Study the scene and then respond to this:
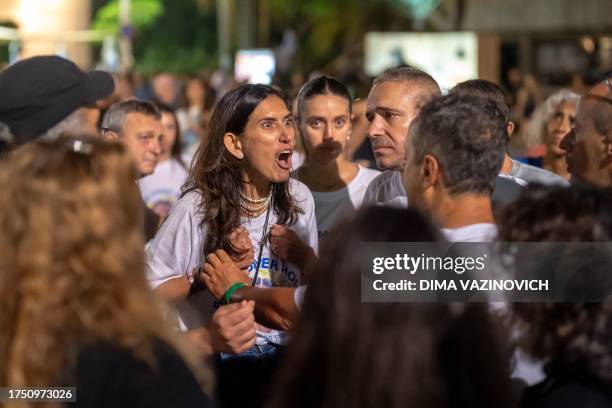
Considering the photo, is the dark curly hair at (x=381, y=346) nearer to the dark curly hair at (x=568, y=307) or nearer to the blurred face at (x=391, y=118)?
the dark curly hair at (x=568, y=307)

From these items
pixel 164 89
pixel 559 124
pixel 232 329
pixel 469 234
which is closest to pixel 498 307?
pixel 469 234

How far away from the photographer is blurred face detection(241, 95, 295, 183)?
4.97m

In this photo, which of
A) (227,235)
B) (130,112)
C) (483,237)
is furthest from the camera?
(130,112)

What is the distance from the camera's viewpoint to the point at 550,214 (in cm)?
293

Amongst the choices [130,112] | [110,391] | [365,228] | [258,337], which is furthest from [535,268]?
[130,112]

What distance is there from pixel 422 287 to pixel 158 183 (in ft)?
19.5

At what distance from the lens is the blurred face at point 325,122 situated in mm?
6855

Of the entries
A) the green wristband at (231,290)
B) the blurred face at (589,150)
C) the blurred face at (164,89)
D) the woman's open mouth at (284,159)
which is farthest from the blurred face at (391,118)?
the blurred face at (164,89)

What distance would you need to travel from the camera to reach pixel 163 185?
8.50 metres

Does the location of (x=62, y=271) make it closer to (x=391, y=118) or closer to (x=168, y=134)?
(x=391, y=118)

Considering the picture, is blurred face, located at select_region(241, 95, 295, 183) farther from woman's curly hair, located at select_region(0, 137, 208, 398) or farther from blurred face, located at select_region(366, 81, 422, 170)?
woman's curly hair, located at select_region(0, 137, 208, 398)

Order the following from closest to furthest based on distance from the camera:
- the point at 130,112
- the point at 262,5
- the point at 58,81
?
the point at 58,81
the point at 130,112
the point at 262,5

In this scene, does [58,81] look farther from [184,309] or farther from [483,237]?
[483,237]

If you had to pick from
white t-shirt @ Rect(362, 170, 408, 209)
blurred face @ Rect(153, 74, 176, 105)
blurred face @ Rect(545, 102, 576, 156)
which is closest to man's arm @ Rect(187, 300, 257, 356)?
white t-shirt @ Rect(362, 170, 408, 209)
